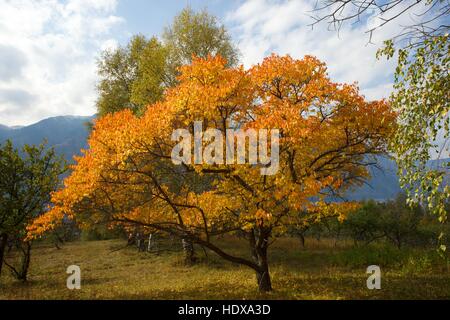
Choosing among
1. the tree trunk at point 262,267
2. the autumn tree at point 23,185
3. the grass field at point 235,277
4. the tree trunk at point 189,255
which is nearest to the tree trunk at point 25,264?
the grass field at point 235,277

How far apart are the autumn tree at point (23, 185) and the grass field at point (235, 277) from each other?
413cm

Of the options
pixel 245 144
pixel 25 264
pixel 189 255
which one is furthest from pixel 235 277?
pixel 25 264

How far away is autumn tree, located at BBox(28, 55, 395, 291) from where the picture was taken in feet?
40.9

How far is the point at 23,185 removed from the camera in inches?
787

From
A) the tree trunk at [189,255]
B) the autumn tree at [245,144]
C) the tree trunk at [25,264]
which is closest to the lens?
the autumn tree at [245,144]

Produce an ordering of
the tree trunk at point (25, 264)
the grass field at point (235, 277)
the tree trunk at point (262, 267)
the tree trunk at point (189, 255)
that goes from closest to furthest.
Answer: the grass field at point (235, 277)
the tree trunk at point (262, 267)
the tree trunk at point (25, 264)
the tree trunk at point (189, 255)

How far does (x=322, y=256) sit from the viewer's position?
30281 mm

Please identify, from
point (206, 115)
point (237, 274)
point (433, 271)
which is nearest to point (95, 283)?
point (237, 274)

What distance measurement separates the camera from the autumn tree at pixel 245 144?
12.5 meters

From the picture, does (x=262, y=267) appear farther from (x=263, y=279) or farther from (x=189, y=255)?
(x=189, y=255)

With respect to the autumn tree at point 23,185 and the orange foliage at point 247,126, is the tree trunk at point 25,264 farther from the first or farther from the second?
the orange foliage at point 247,126

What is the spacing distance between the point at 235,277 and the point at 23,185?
14489mm

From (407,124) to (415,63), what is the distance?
127 cm
